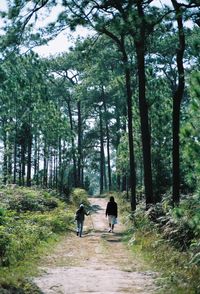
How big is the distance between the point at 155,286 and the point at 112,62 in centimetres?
3522

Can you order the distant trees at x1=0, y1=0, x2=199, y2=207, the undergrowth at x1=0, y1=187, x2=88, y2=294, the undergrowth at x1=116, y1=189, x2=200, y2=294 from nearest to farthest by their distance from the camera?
1. the undergrowth at x1=116, y1=189, x2=200, y2=294
2. the undergrowth at x1=0, y1=187, x2=88, y2=294
3. the distant trees at x1=0, y1=0, x2=199, y2=207

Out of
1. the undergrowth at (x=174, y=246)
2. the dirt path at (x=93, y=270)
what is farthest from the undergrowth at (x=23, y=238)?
the undergrowth at (x=174, y=246)

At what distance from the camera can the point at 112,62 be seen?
143ft

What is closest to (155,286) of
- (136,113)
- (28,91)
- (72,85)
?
(136,113)

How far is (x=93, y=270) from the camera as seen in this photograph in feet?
39.0

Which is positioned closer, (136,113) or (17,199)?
(17,199)

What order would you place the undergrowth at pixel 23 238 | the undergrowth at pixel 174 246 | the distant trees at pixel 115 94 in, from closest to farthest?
the undergrowth at pixel 174 246 < the undergrowth at pixel 23 238 < the distant trees at pixel 115 94

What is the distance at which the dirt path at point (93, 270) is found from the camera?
9.57m

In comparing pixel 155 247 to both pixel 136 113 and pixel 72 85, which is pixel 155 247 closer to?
pixel 136 113

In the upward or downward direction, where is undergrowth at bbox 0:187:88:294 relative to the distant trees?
downward

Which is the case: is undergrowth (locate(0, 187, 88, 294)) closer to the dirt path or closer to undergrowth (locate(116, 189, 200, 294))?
the dirt path

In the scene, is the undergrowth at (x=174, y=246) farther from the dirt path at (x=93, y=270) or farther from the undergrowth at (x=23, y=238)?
the undergrowth at (x=23, y=238)

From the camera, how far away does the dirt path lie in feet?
31.4

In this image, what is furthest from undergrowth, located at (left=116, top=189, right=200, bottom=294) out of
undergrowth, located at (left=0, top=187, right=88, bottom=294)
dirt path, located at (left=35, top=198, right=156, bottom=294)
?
undergrowth, located at (left=0, top=187, right=88, bottom=294)
